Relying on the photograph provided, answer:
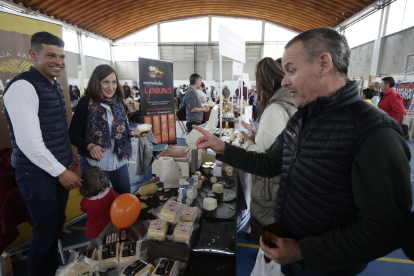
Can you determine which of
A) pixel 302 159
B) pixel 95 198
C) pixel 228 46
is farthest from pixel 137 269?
pixel 228 46

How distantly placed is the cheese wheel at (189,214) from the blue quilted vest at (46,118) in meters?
1.04

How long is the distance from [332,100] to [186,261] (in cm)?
97

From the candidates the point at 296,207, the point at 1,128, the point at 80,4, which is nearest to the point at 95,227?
the point at 1,128

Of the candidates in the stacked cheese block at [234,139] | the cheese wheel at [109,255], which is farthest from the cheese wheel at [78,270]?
the stacked cheese block at [234,139]

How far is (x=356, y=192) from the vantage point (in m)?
0.67

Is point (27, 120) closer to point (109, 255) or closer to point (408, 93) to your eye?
point (109, 255)

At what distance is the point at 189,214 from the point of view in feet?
4.18

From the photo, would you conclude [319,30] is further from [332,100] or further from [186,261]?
[186,261]

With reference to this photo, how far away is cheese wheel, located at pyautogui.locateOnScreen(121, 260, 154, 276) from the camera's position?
0.87 m

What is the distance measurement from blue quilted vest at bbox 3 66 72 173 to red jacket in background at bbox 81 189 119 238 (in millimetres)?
405

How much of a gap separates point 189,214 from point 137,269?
0.44 meters

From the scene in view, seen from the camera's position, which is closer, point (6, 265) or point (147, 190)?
point (147, 190)

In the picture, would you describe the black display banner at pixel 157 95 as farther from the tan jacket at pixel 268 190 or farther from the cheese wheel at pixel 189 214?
the cheese wheel at pixel 189 214

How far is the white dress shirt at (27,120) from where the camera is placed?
4.17ft
